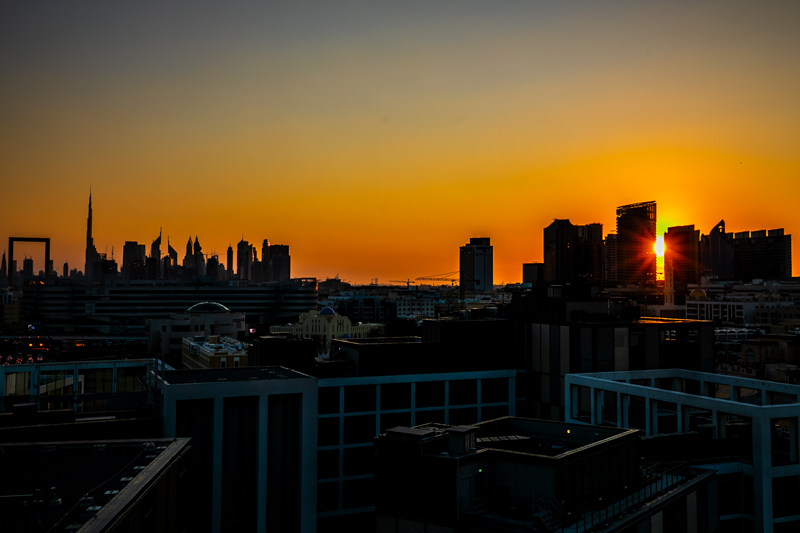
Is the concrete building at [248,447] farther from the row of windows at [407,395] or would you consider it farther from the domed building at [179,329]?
the domed building at [179,329]

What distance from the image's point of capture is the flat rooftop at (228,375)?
31.3 m

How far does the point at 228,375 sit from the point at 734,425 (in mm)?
30067

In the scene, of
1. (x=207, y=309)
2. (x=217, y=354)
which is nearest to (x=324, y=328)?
(x=207, y=309)

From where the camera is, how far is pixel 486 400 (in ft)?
148

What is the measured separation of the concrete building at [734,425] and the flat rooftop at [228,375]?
18477 millimetres

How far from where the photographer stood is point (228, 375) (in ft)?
109

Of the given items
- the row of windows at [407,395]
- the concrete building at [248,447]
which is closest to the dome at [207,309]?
the row of windows at [407,395]

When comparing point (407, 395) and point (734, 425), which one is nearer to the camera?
point (734, 425)

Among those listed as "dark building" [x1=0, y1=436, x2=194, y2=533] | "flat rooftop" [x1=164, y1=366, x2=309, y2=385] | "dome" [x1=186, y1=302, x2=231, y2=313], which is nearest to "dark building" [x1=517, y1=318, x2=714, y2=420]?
"flat rooftop" [x1=164, y1=366, x2=309, y2=385]

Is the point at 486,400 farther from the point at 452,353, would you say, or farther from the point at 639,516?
the point at 639,516

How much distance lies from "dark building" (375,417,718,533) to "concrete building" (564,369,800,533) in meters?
7.68

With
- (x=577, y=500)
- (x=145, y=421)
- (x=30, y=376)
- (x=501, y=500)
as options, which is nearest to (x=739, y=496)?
(x=577, y=500)

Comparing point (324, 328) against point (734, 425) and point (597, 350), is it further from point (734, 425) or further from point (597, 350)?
point (734, 425)

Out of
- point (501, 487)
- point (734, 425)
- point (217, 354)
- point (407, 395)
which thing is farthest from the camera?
point (217, 354)
